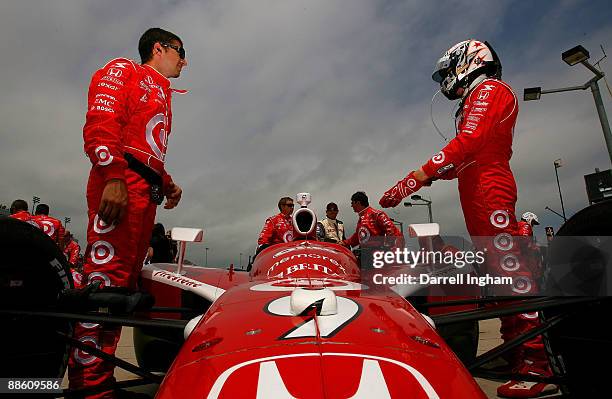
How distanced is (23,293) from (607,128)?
10874 mm

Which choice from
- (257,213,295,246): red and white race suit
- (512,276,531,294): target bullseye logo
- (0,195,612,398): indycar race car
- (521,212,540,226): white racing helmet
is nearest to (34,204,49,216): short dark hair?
(257,213,295,246): red and white race suit

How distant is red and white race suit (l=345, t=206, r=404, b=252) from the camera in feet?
21.9

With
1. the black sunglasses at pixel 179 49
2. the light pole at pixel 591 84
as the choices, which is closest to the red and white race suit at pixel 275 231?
the black sunglasses at pixel 179 49

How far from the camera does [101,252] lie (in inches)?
86.5

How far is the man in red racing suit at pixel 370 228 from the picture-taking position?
6.62 m

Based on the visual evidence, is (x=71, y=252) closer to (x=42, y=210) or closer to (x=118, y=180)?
(x=42, y=210)

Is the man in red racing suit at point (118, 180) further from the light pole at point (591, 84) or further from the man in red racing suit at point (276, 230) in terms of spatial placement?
the light pole at point (591, 84)

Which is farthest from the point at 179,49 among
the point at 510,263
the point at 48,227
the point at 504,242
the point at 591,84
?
the point at 591,84

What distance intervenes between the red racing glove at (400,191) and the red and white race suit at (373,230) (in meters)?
3.47

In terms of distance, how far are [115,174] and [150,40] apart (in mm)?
1331

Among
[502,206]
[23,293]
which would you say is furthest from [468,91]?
[23,293]

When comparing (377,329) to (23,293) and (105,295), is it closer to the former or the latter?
(105,295)

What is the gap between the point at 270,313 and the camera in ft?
4.38

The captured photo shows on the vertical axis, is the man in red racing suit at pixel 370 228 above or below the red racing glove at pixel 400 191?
above
